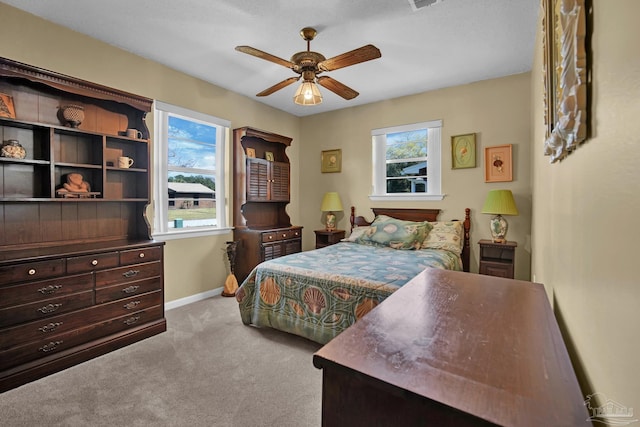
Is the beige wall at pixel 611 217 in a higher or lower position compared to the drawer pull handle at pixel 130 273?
higher

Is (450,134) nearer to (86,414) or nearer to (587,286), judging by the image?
(587,286)

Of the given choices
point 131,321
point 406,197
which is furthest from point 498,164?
point 131,321

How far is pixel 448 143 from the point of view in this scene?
13.4 feet

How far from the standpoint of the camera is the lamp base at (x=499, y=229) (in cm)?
357

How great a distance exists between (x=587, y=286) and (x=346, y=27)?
104 inches

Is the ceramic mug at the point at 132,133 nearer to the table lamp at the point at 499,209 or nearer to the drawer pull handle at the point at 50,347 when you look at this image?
the drawer pull handle at the point at 50,347

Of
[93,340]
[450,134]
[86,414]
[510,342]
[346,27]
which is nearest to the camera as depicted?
[510,342]

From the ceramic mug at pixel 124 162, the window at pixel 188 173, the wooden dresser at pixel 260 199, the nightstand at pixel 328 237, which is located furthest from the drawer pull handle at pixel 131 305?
the nightstand at pixel 328 237

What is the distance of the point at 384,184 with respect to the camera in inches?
184

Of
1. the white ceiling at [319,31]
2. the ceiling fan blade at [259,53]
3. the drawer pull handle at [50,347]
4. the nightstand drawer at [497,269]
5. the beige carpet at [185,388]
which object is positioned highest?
the white ceiling at [319,31]

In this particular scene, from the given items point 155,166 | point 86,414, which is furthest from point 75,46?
point 86,414

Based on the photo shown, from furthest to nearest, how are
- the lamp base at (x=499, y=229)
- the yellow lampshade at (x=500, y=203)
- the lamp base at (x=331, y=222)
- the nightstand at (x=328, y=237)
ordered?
the lamp base at (x=331, y=222) → the nightstand at (x=328, y=237) → the lamp base at (x=499, y=229) → the yellow lampshade at (x=500, y=203)

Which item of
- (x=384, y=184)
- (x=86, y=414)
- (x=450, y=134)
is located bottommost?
(x=86, y=414)

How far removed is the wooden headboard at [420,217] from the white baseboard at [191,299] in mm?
2251
